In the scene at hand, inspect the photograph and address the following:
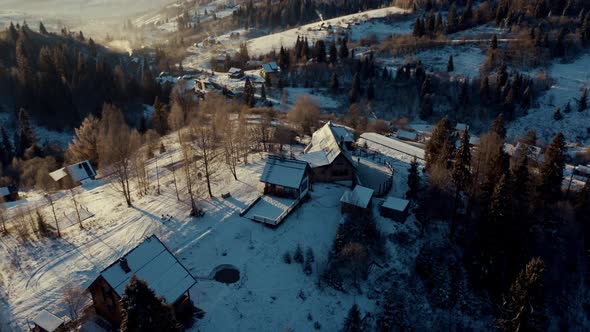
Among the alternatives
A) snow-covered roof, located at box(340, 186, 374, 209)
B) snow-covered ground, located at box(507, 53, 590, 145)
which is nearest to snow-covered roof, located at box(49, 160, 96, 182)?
snow-covered roof, located at box(340, 186, 374, 209)

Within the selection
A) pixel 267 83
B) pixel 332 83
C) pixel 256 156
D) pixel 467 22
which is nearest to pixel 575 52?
pixel 467 22

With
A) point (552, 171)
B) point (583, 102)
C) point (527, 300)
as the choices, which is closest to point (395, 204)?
point (527, 300)

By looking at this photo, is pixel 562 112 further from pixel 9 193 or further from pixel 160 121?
pixel 9 193

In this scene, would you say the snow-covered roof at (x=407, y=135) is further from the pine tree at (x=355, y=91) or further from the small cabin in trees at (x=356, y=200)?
the small cabin in trees at (x=356, y=200)

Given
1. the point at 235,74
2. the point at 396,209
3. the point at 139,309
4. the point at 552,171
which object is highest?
the point at 139,309

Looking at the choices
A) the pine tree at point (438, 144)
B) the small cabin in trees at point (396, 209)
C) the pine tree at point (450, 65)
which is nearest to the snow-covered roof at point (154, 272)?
the small cabin in trees at point (396, 209)

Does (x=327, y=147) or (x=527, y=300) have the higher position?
(x=327, y=147)
